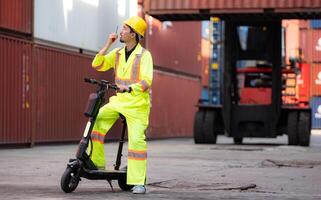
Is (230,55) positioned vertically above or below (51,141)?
above

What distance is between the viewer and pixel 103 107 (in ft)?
22.8

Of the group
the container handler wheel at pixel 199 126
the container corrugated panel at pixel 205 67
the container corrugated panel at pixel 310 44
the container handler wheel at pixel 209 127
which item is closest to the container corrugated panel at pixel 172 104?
the container corrugated panel at pixel 205 67

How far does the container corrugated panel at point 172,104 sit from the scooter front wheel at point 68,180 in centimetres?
1859

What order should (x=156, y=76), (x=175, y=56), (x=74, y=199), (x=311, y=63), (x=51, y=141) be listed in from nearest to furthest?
(x=74, y=199)
(x=51, y=141)
(x=156, y=76)
(x=175, y=56)
(x=311, y=63)

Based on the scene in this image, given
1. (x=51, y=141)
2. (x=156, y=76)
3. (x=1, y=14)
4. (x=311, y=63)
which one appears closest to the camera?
(x=1, y=14)

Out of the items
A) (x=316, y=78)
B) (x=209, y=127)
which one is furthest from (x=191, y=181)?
(x=316, y=78)

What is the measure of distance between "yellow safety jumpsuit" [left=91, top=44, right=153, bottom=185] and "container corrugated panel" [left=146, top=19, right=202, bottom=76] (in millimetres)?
18494

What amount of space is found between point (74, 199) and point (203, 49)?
Answer: 30.4 m

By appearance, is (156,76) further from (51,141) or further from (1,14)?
(1,14)

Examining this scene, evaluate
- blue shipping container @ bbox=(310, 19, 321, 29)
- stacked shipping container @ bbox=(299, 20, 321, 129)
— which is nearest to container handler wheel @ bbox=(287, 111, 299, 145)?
stacked shipping container @ bbox=(299, 20, 321, 129)

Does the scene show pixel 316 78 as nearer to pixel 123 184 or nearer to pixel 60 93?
pixel 60 93

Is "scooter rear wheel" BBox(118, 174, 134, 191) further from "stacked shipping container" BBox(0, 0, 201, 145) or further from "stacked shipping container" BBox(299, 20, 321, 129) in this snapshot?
"stacked shipping container" BBox(299, 20, 321, 129)

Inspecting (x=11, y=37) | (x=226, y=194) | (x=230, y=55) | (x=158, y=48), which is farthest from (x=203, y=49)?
(x=226, y=194)

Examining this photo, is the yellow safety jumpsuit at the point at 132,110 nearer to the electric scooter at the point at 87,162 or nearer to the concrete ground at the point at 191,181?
the electric scooter at the point at 87,162
